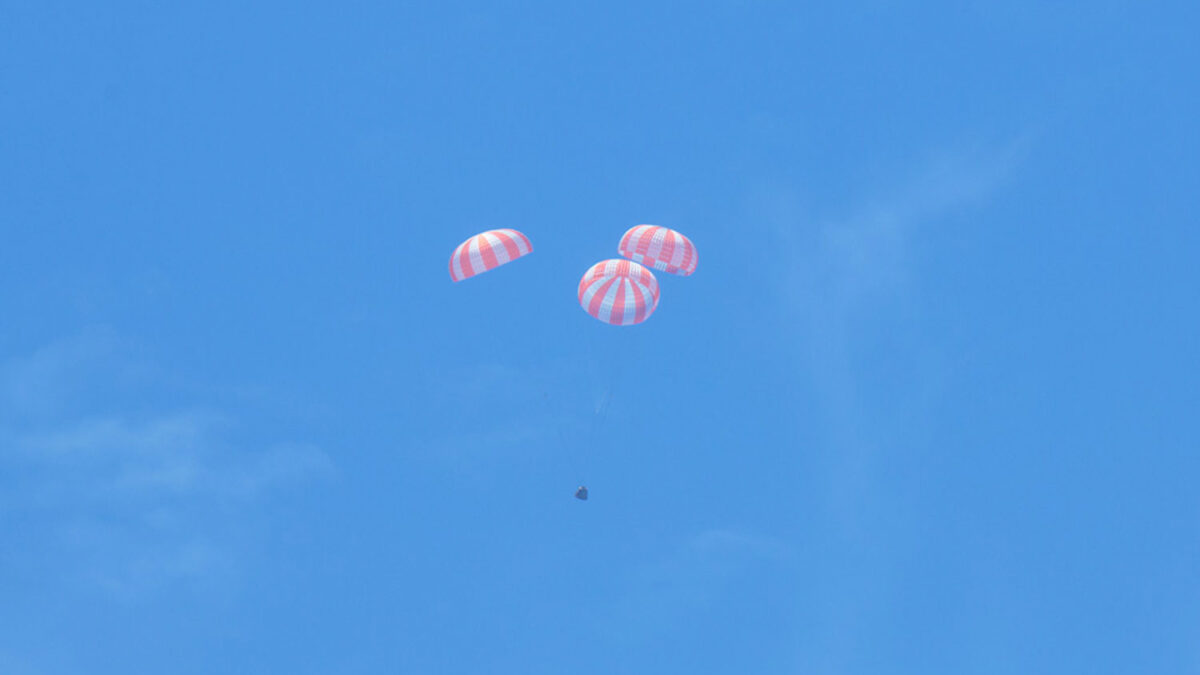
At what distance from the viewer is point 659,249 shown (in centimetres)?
4462

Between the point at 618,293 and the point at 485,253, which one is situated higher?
the point at 485,253

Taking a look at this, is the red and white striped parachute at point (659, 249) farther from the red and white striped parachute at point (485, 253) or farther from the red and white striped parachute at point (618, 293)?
the red and white striped parachute at point (485, 253)

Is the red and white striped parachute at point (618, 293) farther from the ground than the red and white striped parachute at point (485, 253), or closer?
closer

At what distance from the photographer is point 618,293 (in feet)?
147

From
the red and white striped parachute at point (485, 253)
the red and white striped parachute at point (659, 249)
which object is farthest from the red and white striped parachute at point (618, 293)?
the red and white striped parachute at point (485, 253)

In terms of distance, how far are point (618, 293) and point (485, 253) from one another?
6.00 metres

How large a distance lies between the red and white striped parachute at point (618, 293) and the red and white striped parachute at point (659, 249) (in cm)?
69

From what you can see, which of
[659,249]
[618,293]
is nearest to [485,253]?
[618,293]

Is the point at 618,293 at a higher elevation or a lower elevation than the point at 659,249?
lower

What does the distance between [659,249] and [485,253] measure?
751cm

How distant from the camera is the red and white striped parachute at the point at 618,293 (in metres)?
44.9

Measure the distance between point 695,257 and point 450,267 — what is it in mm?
10737

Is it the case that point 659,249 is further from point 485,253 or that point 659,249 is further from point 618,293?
point 485,253

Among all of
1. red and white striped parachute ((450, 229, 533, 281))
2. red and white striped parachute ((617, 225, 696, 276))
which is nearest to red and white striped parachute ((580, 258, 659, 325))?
red and white striped parachute ((617, 225, 696, 276))
